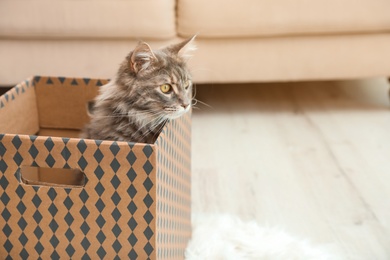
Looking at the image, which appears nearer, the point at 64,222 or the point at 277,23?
the point at 64,222

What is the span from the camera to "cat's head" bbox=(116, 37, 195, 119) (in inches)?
49.7

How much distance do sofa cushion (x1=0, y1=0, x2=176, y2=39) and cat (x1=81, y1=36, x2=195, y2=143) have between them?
0.84 meters

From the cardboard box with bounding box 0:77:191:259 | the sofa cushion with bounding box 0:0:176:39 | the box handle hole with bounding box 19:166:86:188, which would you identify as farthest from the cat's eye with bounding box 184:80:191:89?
the sofa cushion with bounding box 0:0:176:39

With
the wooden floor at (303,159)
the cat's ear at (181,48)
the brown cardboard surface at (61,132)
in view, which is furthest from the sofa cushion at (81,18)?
the cat's ear at (181,48)

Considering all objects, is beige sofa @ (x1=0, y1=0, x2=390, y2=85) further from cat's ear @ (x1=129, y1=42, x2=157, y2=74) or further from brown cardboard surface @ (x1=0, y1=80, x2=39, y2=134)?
cat's ear @ (x1=129, y1=42, x2=157, y2=74)

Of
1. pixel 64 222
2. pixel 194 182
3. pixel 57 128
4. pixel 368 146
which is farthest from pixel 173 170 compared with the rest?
pixel 368 146

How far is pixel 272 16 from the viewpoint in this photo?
85.2 inches

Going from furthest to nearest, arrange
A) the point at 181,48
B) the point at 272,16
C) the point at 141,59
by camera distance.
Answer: the point at 272,16 < the point at 181,48 < the point at 141,59

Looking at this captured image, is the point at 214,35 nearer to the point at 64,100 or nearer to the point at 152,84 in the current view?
the point at 64,100

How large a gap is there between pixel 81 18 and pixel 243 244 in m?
1.13

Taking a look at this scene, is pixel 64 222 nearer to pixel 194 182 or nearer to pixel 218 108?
pixel 194 182

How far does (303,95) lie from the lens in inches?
106

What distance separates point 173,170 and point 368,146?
116cm

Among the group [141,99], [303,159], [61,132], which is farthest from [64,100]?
[303,159]
